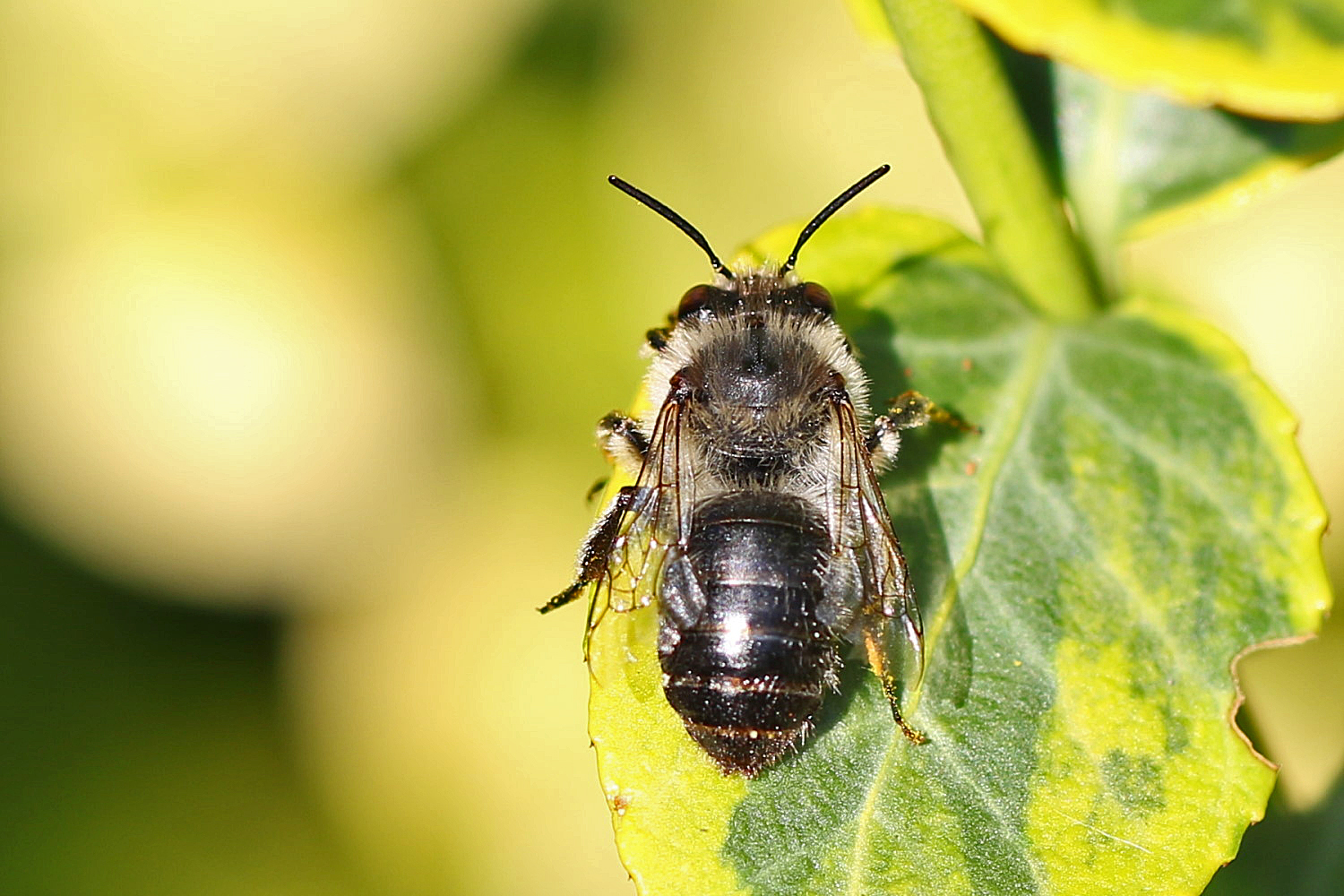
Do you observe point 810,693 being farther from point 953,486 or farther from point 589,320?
point 589,320

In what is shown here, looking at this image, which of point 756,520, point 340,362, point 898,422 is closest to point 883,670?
point 756,520

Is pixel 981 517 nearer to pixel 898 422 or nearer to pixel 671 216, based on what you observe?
pixel 898 422

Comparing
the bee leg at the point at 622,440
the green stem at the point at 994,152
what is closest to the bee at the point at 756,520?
the bee leg at the point at 622,440

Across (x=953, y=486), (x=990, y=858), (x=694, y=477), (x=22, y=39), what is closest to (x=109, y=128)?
(x=22, y=39)

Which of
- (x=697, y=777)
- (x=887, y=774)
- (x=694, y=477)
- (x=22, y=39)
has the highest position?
(x=22, y=39)

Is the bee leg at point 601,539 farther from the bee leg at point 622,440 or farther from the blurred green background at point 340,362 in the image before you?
the blurred green background at point 340,362

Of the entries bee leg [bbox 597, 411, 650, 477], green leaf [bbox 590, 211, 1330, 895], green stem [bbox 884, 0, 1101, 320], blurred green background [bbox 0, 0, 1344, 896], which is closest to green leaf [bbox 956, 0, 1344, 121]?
green stem [bbox 884, 0, 1101, 320]

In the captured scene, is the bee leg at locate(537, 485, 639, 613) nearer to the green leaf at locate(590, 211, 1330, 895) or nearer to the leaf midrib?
the green leaf at locate(590, 211, 1330, 895)
